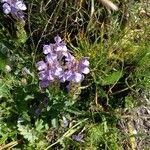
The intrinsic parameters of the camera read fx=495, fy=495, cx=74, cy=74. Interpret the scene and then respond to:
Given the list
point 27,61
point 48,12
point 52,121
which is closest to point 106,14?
point 48,12

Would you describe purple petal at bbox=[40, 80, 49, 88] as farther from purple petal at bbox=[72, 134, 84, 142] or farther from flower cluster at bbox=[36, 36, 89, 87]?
purple petal at bbox=[72, 134, 84, 142]

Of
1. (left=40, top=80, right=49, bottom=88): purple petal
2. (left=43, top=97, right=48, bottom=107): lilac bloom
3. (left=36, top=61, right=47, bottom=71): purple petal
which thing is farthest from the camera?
(left=43, top=97, right=48, bottom=107): lilac bloom

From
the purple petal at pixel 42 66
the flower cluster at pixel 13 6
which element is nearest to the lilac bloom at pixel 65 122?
the purple petal at pixel 42 66

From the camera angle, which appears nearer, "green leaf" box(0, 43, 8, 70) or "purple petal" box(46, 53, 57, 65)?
"purple petal" box(46, 53, 57, 65)

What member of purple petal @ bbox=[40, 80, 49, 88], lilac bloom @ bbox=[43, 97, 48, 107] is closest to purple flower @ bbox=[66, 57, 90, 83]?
purple petal @ bbox=[40, 80, 49, 88]

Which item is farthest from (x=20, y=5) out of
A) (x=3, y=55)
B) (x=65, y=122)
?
(x=65, y=122)

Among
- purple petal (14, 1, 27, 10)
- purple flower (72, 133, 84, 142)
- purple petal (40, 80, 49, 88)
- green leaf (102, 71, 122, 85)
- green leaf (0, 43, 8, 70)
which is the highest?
purple petal (14, 1, 27, 10)

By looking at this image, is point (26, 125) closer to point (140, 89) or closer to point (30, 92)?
point (30, 92)

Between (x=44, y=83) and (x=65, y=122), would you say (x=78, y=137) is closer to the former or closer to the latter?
(x=65, y=122)

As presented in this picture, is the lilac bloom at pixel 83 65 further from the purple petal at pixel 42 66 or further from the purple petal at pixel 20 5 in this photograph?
the purple petal at pixel 20 5
